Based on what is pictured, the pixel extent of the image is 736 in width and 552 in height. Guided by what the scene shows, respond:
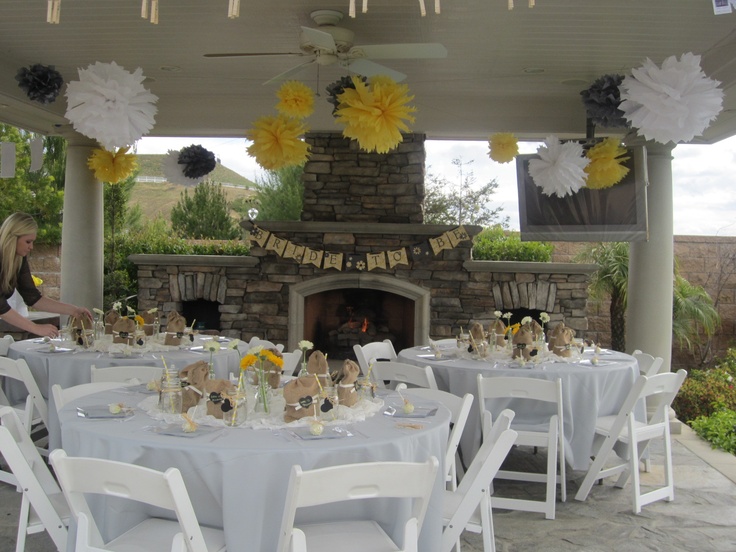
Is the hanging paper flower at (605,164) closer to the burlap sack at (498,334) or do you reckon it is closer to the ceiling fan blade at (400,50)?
the burlap sack at (498,334)

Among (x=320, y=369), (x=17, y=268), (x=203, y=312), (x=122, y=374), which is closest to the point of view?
(x=320, y=369)

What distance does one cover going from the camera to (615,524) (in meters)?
3.84

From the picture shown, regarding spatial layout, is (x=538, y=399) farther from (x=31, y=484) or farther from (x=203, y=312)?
(x=203, y=312)

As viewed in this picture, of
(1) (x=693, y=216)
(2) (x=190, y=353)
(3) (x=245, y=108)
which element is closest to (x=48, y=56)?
(3) (x=245, y=108)

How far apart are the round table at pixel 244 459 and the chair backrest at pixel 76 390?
18.5 inches

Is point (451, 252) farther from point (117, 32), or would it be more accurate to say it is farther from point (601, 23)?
point (117, 32)

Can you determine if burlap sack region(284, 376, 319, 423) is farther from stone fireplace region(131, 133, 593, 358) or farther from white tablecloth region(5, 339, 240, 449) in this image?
stone fireplace region(131, 133, 593, 358)

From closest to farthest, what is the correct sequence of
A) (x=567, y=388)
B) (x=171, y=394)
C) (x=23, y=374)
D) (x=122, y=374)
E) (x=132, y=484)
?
1. (x=132, y=484)
2. (x=171, y=394)
3. (x=122, y=374)
4. (x=23, y=374)
5. (x=567, y=388)

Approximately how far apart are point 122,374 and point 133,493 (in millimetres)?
1698

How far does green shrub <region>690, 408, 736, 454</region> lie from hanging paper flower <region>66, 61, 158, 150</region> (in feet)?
15.8

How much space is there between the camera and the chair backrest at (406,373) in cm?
393

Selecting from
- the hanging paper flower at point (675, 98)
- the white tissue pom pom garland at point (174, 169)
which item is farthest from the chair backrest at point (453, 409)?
the white tissue pom pom garland at point (174, 169)

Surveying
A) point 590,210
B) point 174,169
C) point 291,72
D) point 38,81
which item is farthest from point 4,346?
point 590,210

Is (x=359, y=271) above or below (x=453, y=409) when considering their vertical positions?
above
